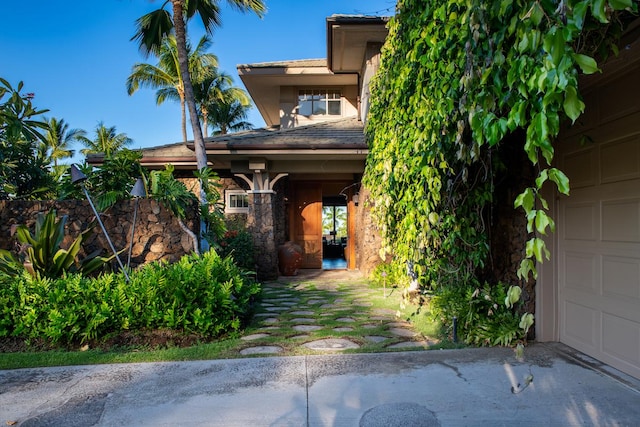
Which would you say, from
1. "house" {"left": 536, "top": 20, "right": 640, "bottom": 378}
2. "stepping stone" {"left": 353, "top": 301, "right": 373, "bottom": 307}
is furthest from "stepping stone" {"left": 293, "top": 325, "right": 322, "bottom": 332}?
"house" {"left": 536, "top": 20, "right": 640, "bottom": 378}

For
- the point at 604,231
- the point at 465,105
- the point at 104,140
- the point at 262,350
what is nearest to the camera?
the point at 465,105

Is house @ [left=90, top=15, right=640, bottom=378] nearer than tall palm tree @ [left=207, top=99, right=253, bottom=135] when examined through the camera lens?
Yes

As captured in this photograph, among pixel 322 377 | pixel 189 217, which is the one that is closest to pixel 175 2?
pixel 189 217

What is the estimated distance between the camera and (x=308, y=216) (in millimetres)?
11672

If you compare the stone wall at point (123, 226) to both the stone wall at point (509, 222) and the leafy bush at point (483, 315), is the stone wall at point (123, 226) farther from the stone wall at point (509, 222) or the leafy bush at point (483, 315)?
the stone wall at point (509, 222)

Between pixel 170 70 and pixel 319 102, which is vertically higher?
pixel 170 70

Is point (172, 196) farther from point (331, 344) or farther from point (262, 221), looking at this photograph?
point (262, 221)

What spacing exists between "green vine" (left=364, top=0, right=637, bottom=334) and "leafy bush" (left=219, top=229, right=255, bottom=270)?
429 centimetres

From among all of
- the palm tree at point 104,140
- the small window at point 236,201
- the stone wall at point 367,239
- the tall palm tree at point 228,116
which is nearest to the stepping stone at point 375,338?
the stone wall at point 367,239

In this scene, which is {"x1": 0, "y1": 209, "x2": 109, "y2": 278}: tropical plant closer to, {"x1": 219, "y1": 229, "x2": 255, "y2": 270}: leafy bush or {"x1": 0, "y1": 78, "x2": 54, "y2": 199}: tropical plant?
{"x1": 0, "y1": 78, "x2": 54, "y2": 199}: tropical plant

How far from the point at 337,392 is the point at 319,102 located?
10273mm

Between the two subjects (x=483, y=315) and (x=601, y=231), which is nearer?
(x=601, y=231)

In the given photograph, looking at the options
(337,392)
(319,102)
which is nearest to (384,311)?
(337,392)

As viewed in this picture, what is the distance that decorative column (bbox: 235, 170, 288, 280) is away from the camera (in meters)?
9.30
